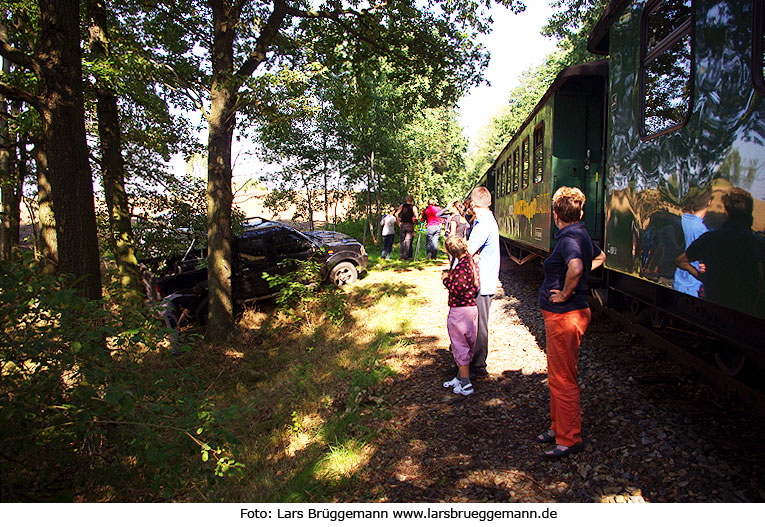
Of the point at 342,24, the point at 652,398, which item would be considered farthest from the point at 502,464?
the point at 342,24

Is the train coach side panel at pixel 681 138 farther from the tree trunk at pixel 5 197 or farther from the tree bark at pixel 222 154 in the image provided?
the tree trunk at pixel 5 197

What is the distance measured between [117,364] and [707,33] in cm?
489

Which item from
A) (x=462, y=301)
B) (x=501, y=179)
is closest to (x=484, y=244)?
(x=462, y=301)

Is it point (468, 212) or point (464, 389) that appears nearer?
point (464, 389)

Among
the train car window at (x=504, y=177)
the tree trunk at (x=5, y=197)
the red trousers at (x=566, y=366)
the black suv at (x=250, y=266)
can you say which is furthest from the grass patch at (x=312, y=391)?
the tree trunk at (x=5, y=197)

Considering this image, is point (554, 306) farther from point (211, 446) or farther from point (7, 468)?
point (7, 468)

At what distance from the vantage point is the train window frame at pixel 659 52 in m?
3.47

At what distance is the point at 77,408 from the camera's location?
312 cm

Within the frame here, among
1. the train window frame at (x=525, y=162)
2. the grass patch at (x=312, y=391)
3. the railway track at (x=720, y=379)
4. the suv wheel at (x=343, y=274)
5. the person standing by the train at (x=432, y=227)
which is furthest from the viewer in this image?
the person standing by the train at (x=432, y=227)

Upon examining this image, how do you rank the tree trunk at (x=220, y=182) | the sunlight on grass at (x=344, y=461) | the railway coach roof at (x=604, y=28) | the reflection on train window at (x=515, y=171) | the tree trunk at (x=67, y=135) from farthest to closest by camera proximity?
the reflection on train window at (x=515, y=171) → the tree trunk at (x=220, y=182) → the tree trunk at (x=67, y=135) → the railway coach roof at (x=604, y=28) → the sunlight on grass at (x=344, y=461)

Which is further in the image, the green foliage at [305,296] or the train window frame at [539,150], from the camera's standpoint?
the green foliage at [305,296]

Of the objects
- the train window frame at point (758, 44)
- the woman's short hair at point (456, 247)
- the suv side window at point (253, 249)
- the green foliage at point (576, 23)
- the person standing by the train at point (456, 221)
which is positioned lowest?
the suv side window at point (253, 249)

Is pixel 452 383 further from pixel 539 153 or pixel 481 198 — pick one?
pixel 539 153

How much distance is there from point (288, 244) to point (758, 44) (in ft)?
29.9
